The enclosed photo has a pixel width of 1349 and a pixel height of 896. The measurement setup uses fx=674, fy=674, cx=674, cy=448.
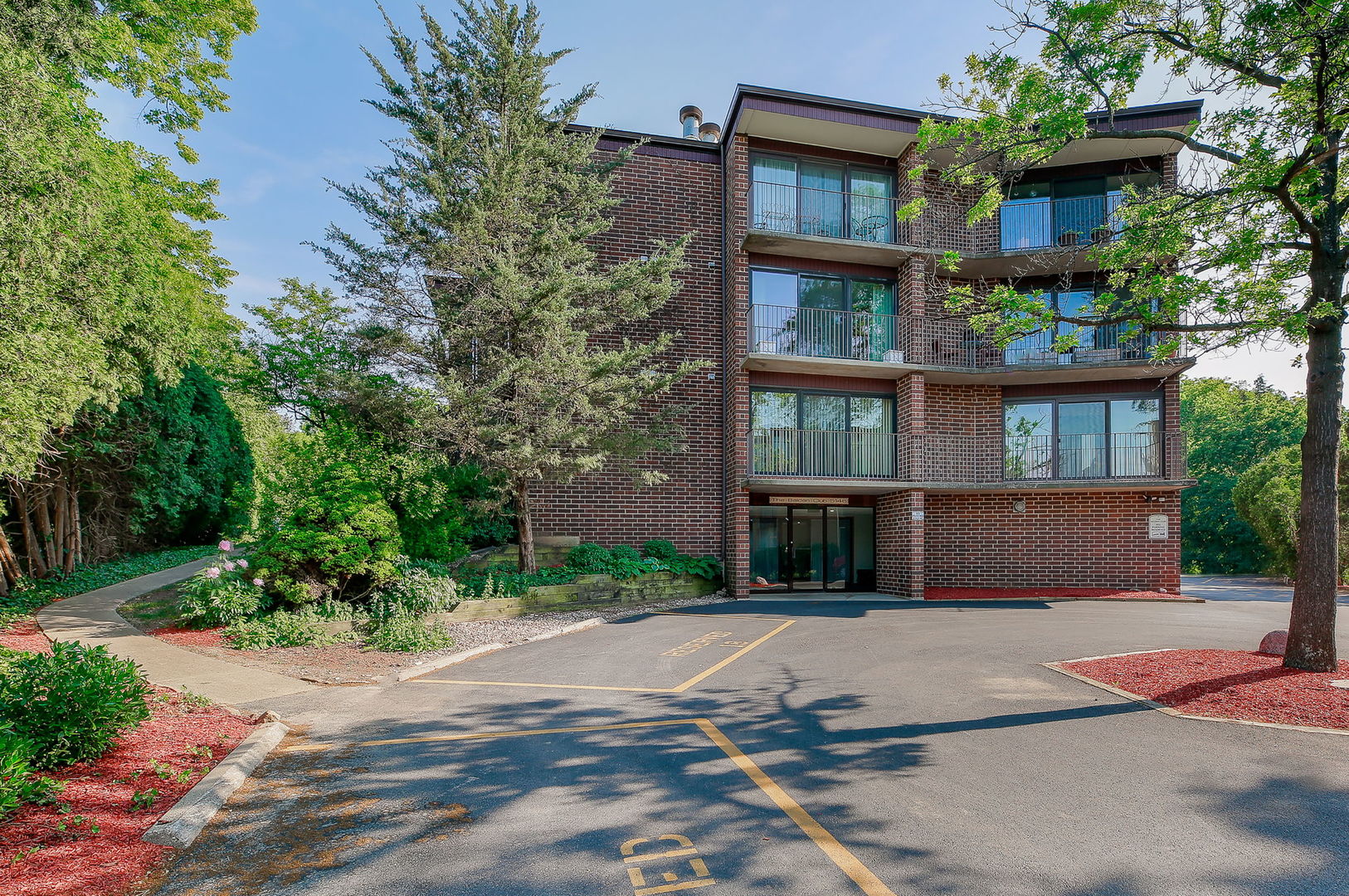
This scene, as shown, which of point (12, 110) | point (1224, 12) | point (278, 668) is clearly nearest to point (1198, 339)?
point (1224, 12)

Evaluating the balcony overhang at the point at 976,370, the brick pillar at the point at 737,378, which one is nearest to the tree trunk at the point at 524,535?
the brick pillar at the point at 737,378

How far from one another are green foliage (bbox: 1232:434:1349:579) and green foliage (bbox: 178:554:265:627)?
88.0 ft

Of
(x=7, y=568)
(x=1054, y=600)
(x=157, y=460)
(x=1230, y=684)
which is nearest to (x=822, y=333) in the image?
(x=1054, y=600)

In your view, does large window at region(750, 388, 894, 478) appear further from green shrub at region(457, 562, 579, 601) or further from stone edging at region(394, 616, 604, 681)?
stone edging at region(394, 616, 604, 681)

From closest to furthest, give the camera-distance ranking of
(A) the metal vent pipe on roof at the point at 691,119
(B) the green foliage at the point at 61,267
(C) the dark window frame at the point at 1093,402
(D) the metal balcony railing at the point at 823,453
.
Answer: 1. (B) the green foliage at the point at 61,267
2. (D) the metal balcony railing at the point at 823,453
3. (C) the dark window frame at the point at 1093,402
4. (A) the metal vent pipe on roof at the point at 691,119

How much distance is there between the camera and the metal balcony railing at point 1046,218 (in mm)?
17766

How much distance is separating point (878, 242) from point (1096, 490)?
28.0ft

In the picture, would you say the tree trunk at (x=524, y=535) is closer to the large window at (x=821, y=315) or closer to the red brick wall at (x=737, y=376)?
the red brick wall at (x=737, y=376)

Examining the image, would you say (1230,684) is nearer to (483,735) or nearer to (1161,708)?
(1161,708)

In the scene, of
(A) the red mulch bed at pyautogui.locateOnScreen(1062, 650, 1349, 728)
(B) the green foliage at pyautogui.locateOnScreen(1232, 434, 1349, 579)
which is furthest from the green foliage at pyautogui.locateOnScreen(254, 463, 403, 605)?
(B) the green foliage at pyautogui.locateOnScreen(1232, 434, 1349, 579)

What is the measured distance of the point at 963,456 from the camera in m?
17.8

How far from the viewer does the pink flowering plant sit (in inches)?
392

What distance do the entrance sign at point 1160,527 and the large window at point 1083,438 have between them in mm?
1111

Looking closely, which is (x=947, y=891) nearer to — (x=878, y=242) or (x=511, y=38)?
(x=511, y=38)
